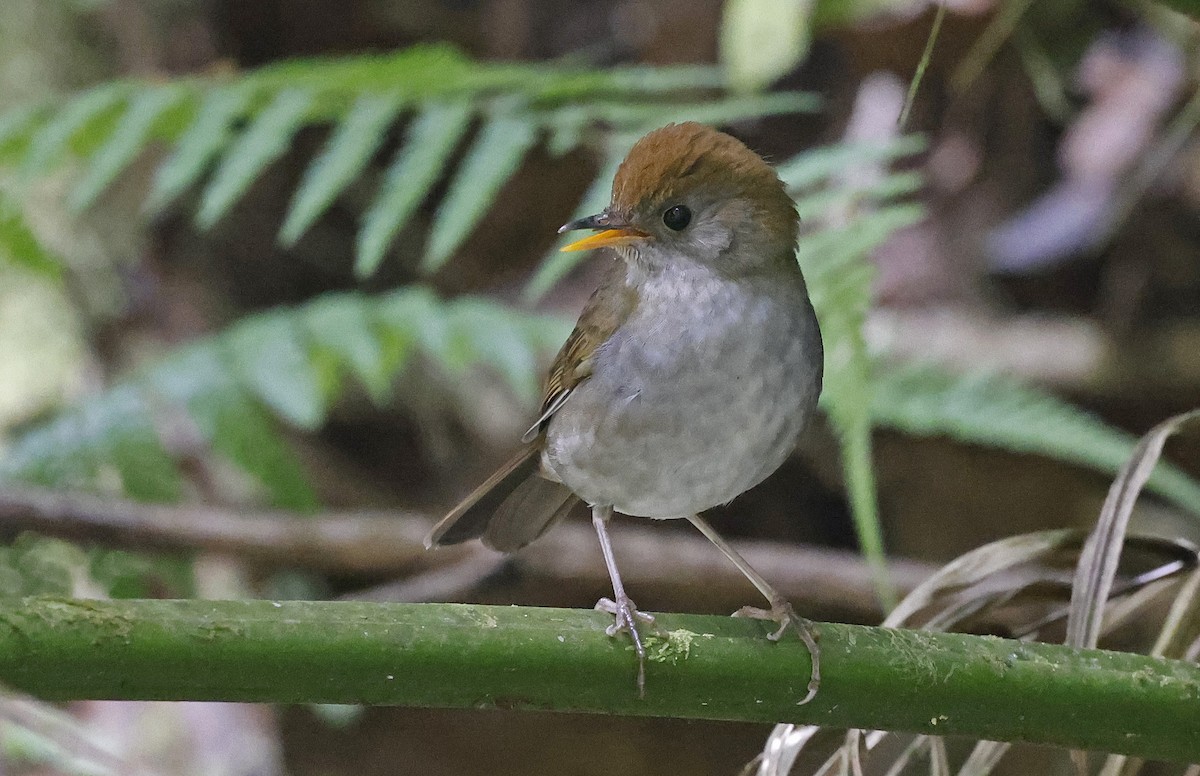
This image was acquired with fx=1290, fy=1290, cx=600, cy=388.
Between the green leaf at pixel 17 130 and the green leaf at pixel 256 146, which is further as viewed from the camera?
the green leaf at pixel 17 130

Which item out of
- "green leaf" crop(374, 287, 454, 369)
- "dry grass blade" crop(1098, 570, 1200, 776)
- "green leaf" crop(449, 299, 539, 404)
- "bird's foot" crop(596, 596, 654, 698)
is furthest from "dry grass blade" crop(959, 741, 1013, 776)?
"green leaf" crop(374, 287, 454, 369)

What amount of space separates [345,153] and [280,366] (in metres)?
0.57

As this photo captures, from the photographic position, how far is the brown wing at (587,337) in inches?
81.0

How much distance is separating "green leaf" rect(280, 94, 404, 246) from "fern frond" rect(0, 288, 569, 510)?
304 millimetres

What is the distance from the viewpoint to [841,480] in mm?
4254

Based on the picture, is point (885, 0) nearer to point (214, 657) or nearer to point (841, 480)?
point (841, 480)

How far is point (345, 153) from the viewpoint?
3279 millimetres

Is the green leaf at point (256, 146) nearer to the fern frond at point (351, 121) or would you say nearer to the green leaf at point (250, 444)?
the fern frond at point (351, 121)

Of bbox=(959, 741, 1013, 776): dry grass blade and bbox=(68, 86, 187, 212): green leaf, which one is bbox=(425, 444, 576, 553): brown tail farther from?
bbox=(68, 86, 187, 212): green leaf

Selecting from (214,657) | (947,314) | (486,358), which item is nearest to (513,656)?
(214,657)

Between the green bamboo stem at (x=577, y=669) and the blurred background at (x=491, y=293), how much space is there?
916 mm

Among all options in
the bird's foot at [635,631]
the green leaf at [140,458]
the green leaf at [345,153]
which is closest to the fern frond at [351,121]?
the green leaf at [345,153]

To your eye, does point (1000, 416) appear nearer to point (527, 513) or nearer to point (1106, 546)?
point (527, 513)

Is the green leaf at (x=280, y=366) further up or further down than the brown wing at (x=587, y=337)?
further up
